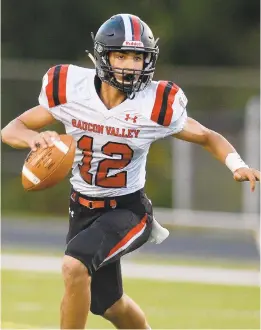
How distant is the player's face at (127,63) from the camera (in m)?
5.43

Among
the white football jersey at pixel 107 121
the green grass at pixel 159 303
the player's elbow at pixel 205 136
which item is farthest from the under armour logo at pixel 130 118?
the green grass at pixel 159 303

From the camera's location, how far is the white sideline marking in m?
9.68

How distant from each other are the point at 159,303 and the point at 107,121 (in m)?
3.24

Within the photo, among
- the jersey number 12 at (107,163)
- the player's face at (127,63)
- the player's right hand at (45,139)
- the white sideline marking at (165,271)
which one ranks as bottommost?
the white sideline marking at (165,271)

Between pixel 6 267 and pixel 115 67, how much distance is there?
16.2 ft

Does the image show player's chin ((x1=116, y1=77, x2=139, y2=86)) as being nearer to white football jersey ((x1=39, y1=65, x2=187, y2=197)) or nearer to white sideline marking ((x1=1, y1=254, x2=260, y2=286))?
white football jersey ((x1=39, y1=65, x2=187, y2=197))

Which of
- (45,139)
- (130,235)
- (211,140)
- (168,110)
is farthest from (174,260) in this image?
(45,139)

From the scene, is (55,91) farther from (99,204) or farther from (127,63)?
(99,204)

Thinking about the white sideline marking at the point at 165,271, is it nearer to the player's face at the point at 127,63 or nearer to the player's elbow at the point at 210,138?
the player's elbow at the point at 210,138

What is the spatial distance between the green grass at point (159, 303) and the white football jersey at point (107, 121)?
1.91 meters

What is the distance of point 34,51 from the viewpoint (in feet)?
55.0

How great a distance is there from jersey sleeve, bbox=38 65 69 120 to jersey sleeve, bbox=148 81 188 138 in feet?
1.57

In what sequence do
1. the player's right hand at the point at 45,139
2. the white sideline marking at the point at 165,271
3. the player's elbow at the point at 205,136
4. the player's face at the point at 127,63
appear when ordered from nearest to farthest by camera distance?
the player's right hand at the point at 45,139 < the player's face at the point at 127,63 < the player's elbow at the point at 205,136 < the white sideline marking at the point at 165,271

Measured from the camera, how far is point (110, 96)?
220 inches
